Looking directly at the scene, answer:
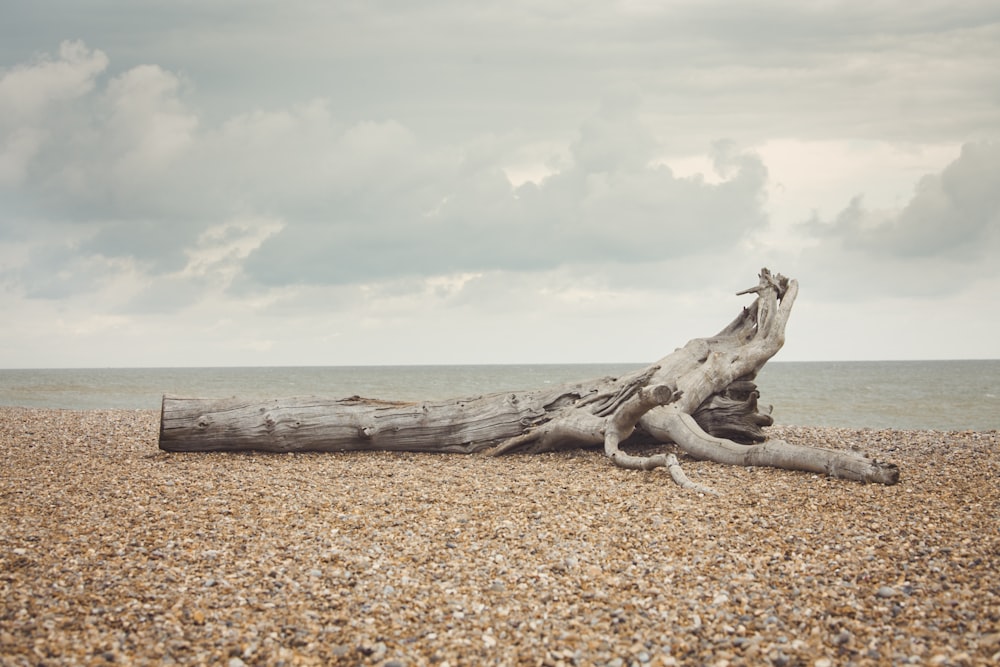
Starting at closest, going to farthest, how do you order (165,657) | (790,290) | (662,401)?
(165,657) → (662,401) → (790,290)

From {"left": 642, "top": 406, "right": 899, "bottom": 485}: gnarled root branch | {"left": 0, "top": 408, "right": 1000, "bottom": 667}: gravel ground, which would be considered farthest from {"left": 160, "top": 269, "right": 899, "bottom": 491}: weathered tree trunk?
{"left": 0, "top": 408, "right": 1000, "bottom": 667}: gravel ground

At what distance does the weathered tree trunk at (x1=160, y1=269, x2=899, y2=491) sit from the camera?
1174cm

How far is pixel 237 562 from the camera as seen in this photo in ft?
20.4

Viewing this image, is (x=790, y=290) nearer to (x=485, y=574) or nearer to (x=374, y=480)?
(x=374, y=480)

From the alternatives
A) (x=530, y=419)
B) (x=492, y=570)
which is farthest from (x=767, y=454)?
(x=492, y=570)

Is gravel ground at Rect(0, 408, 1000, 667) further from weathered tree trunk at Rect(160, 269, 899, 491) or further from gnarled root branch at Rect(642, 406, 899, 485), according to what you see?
weathered tree trunk at Rect(160, 269, 899, 491)

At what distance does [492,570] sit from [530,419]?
6465mm

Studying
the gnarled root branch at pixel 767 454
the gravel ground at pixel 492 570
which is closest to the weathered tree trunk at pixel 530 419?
the gnarled root branch at pixel 767 454

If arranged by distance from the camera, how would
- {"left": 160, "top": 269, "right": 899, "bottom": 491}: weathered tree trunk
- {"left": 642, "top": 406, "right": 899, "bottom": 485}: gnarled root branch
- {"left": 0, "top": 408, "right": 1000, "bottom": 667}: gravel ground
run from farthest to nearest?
{"left": 160, "top": 269, "right": 899, "bottom": 491}: weathered tree trunk < {"left": 642, "top": 406, "right": 899, "bottom": 485}: gnarled root branch < {"left": 0, "top": 408, "right": 1000, "bottom": 667}: gravel ground

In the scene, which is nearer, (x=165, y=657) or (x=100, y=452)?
(x=165, y=657)

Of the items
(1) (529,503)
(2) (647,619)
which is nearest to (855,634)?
(2) (647,619)

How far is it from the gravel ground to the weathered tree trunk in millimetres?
1793

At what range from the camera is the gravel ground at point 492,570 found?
482 centimetres

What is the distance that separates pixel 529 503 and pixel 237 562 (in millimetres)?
3319
